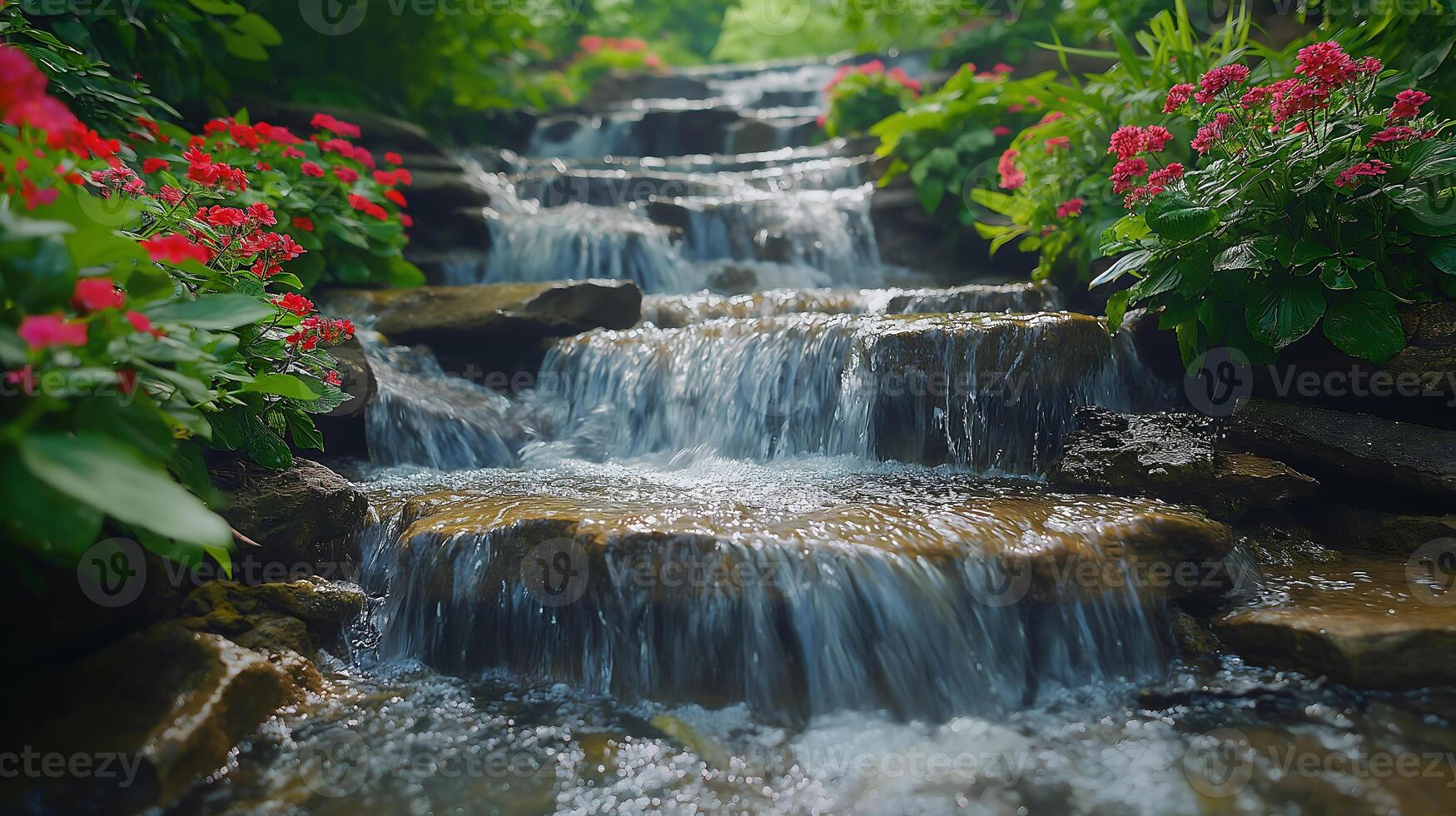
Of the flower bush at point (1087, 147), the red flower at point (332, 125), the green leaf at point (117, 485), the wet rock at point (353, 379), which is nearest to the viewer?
the green leaf at point (117, 485)

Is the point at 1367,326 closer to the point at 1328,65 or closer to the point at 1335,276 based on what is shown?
the point at 1335,276

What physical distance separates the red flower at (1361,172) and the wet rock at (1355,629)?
1.54 meters

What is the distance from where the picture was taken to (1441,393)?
340cm

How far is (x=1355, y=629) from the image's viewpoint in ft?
8.57

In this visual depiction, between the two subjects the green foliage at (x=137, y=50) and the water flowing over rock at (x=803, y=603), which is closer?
the water flowing over rock at (x=803, y=603)

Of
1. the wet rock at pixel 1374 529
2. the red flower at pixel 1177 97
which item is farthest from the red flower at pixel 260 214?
the wet rock at pixel 1374 529

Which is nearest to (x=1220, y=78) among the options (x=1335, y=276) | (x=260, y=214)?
(x=1335, y=276)

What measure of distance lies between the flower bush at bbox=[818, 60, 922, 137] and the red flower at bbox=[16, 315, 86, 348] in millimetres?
8797

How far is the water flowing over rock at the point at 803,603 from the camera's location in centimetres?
280

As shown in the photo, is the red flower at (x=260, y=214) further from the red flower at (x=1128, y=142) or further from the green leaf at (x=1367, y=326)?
the green leaf at (x=1367, y=326)

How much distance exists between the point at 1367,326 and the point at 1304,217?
532 mm

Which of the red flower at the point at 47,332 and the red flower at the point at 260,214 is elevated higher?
the red flower at the point at 260,214

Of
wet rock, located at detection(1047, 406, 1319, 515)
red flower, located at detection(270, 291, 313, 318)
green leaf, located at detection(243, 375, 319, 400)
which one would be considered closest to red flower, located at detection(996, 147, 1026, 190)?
wet rock, located at detection(1047, 406, 1319, 515)

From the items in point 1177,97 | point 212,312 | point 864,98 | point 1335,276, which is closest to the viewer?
point 212,312
